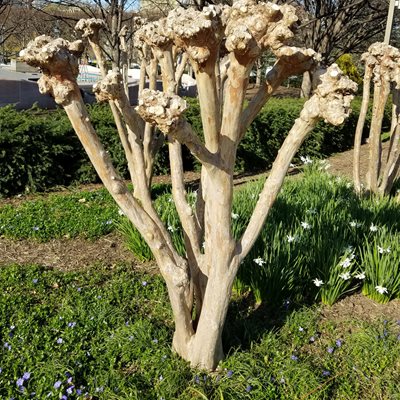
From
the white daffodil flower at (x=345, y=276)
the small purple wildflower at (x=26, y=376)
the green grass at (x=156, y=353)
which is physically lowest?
the green grass at (x=156, y=353)

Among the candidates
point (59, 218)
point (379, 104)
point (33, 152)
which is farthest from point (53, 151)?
point (379, 104)

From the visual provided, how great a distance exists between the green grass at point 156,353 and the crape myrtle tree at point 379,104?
2.32 metres

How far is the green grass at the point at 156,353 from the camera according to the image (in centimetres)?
227

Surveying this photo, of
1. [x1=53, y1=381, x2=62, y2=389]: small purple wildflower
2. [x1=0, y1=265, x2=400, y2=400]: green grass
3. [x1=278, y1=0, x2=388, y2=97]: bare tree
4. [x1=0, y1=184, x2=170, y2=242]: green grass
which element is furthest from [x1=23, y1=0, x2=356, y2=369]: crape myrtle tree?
[x1=278, y1=0, x2=388, y2=97]: bare tree

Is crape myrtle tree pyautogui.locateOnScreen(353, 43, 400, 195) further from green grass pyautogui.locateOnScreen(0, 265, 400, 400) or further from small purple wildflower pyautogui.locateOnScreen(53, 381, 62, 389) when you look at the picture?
small purple wildflower pyautogui.locateOnScreen(53, 381, 62, 389)

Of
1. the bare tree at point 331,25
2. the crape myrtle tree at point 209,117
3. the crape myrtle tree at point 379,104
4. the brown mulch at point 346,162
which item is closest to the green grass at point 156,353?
the crape myrtle tree at point 209,117

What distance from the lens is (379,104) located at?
4.57 m

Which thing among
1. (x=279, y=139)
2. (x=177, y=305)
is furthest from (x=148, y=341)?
(x=279, y=139)

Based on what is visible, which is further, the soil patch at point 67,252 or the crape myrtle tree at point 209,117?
the soil patch at point 67,252

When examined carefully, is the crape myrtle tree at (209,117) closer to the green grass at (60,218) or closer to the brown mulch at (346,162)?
the green grass at (60,218)

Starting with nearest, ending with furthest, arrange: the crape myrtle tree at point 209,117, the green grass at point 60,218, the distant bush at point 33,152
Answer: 1. the crape myrtle tree at point 209,117
2. the green grass at point 60,218
3. the distant bush at point 33,152

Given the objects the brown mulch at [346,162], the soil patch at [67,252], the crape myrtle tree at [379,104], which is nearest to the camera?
the soil patch at [67,252]

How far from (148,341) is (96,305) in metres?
0.54

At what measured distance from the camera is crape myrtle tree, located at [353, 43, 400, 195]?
409 centimetres
